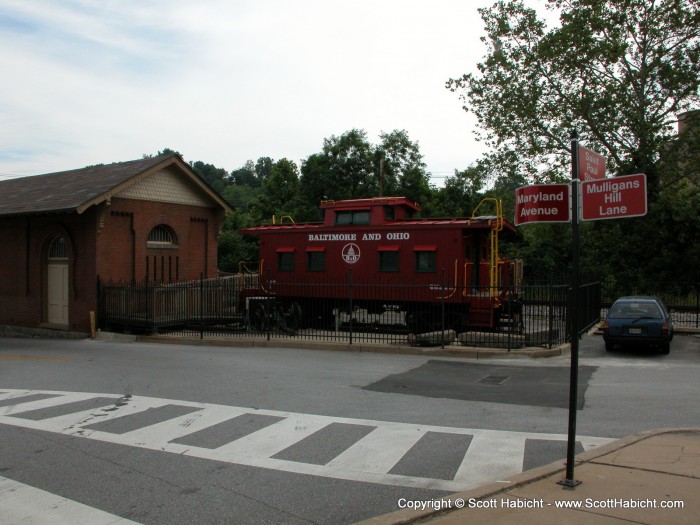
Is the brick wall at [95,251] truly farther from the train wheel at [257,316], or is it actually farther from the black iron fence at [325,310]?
Result: the train wheel at [257,316]

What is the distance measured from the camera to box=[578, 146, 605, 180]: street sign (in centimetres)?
552

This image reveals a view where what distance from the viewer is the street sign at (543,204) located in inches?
223

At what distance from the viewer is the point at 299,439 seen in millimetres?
7719

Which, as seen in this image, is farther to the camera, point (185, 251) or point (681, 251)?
point (681, 251)

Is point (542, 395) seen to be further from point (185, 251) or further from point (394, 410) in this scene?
point (185, 251)

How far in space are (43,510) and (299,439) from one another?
3096 millimetres

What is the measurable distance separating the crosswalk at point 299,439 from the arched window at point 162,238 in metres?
13.9

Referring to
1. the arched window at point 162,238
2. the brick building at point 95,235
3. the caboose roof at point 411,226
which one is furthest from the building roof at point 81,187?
the caboose roof at point 411,226

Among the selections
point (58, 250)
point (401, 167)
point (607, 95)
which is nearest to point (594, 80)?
point (607, 95)

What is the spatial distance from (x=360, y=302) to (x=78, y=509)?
600 inches

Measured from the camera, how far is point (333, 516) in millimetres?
5234

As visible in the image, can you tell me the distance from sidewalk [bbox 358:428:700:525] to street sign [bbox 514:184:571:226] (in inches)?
94.9

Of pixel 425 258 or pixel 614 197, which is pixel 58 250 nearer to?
pixel 425 258

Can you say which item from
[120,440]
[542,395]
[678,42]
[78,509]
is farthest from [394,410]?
[678,42]
